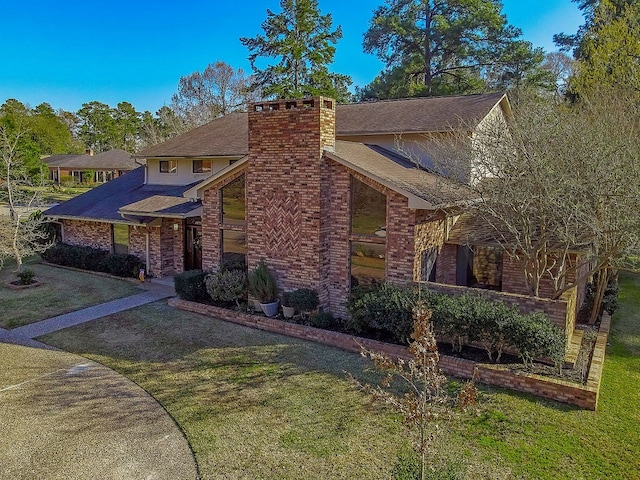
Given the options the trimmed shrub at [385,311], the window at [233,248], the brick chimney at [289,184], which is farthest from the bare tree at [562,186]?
the window at [233,248]

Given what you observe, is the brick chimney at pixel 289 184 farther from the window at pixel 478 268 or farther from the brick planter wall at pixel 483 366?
the window at pixel 478 268

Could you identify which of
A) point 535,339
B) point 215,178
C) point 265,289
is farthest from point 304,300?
point 535,339

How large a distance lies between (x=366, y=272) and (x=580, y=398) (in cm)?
564

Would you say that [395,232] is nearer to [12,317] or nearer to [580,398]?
[580,398]

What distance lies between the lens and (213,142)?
2077cm

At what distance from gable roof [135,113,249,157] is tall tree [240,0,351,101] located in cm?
1276

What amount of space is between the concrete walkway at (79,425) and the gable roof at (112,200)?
28.1ft

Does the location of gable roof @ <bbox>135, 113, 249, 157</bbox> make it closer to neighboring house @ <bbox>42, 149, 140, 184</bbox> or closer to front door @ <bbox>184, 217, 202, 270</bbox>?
front door @ <bbox>184, 217, 202, 270</bbox>

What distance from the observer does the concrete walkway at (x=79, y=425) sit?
6.68 m

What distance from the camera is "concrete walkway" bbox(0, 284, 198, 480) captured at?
6684 millimetres

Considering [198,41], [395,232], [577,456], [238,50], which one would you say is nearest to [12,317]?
[395,232]

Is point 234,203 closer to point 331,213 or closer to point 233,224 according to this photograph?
point 233,224

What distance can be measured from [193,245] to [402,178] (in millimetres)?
9189

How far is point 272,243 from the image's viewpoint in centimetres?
1320
